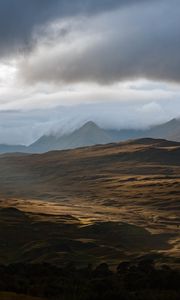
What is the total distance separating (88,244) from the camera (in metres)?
155

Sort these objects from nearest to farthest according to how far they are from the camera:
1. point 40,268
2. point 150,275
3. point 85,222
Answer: point 150,275
point 40,268
point 85,222

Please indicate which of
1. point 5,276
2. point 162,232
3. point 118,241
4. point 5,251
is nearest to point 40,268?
point 5,276

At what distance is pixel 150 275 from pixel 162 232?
12630 centimetres

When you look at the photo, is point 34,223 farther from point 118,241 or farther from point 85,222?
point 118,241

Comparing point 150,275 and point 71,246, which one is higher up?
point 150,275

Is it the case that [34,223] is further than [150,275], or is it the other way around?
[34,223]

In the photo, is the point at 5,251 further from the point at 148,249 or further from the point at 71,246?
the point at 148,249

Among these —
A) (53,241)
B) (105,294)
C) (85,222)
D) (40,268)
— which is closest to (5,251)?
(53,241)

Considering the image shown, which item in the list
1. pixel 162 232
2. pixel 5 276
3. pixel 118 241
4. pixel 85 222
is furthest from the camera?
pixel 85 222

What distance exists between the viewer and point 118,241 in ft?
554

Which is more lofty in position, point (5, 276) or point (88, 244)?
point (5, 276)

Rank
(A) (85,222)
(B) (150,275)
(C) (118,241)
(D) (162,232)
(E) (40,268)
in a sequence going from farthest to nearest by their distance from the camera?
(A) (85,222) < (D) (162,232) < (C) (118,241) < (E) (40,268) < (B) (150,275)

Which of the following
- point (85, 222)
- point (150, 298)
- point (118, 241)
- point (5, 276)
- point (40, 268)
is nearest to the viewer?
point (150, 298)

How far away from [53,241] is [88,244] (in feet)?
36.2
